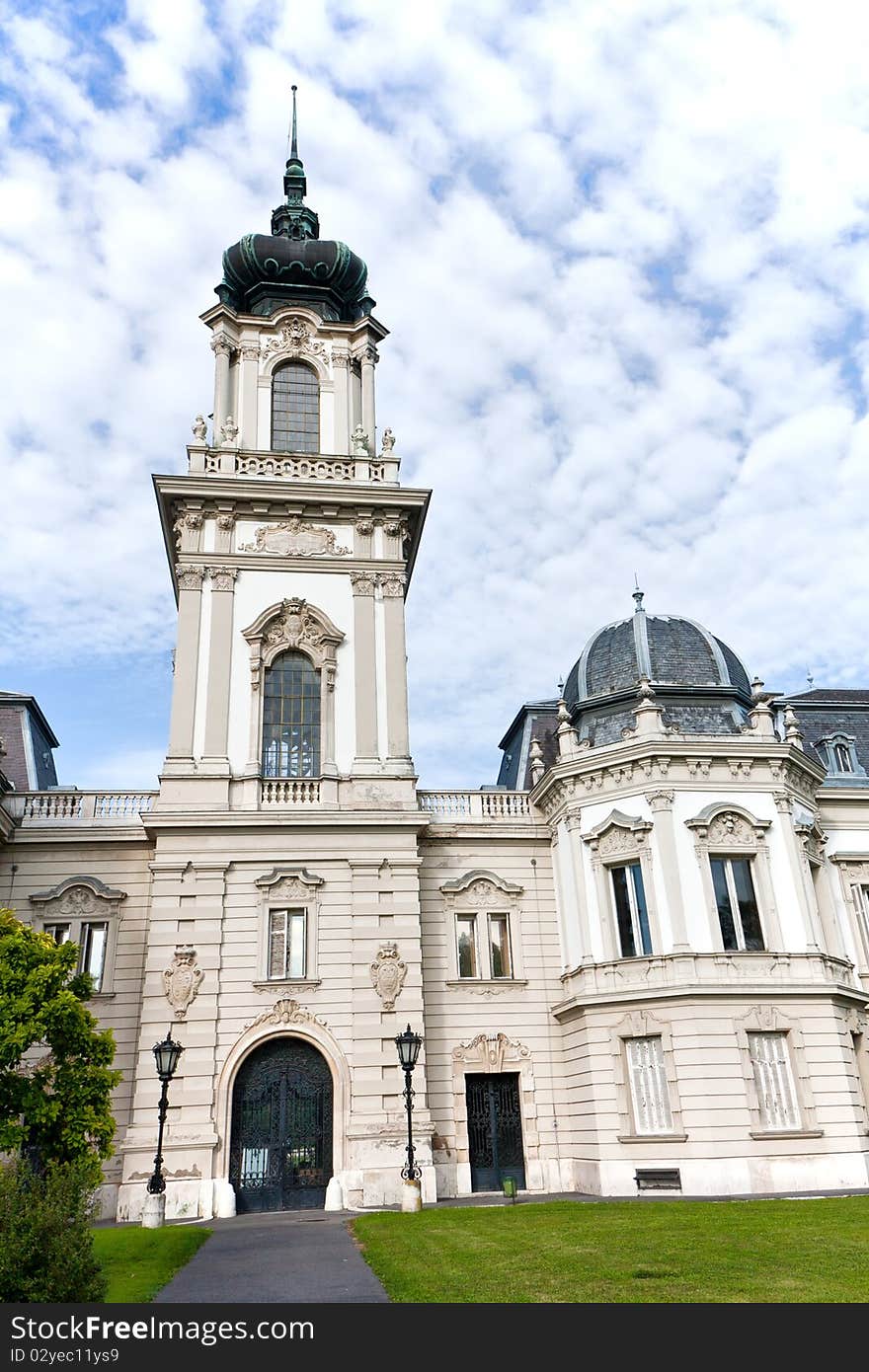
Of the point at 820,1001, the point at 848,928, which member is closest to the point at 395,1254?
the point at 820,1001

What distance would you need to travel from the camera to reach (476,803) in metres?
30.0

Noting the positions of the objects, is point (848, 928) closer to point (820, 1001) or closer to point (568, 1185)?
point (820, 1001)

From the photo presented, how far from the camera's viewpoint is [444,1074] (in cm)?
2652

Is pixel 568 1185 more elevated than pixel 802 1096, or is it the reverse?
pixel 802 1096

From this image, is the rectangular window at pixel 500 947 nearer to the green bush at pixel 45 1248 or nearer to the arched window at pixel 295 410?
the arched window at pixel 295 410

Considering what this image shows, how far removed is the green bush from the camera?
9.41m

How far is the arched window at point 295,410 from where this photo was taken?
107 ft

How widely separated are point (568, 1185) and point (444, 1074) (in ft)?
13.7

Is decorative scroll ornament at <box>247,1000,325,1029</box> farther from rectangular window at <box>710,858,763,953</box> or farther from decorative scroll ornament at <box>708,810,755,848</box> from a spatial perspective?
decorative scroll ornament at <box>708,810,755,848</box>

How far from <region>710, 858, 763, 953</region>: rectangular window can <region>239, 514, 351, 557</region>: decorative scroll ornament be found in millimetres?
14090

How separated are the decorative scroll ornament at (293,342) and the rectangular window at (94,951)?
18772mm

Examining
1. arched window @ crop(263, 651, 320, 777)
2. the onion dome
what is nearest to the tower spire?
the onion dome

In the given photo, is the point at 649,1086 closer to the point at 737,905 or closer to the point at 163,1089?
the point at 737,905
